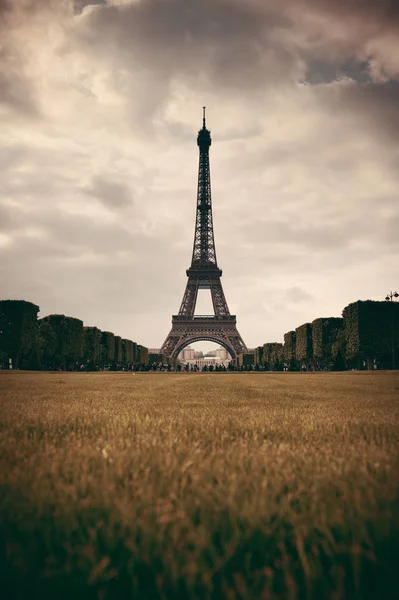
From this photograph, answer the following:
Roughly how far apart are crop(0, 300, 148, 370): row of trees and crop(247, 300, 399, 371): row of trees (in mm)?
22995

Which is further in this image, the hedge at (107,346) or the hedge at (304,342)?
the hedge at (107,346)

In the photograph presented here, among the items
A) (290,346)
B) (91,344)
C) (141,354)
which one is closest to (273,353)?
(290,346)

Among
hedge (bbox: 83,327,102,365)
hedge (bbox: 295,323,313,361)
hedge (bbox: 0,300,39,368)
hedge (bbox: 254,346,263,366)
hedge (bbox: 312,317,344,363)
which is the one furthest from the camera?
hedge (bbox: 254,346,263,366)

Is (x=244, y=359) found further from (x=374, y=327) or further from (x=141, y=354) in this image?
(x=374, y=327)

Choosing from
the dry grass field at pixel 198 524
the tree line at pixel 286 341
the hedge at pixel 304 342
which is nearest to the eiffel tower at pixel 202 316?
the tree line at pixel 286 341

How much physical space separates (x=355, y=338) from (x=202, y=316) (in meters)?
36.3

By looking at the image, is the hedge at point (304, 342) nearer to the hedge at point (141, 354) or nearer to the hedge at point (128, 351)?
the hedge at point (128, 351)

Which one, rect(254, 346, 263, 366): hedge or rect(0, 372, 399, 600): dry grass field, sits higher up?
rect(254, 346, 263, 366): hedge

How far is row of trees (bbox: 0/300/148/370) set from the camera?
41.8 metres

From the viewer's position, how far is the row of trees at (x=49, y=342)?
4184 cm

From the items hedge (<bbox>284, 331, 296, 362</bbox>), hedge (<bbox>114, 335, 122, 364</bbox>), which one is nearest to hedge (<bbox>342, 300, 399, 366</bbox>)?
hedge (<bbox>284, 331, 296, 362</bbox>)

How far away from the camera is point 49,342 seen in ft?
158

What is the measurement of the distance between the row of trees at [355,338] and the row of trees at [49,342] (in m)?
23.0

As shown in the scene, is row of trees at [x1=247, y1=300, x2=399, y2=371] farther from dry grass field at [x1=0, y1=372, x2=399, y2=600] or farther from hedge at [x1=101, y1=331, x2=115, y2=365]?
dry grass field at [x1=0, y1=372, x2=399, y2=600]
